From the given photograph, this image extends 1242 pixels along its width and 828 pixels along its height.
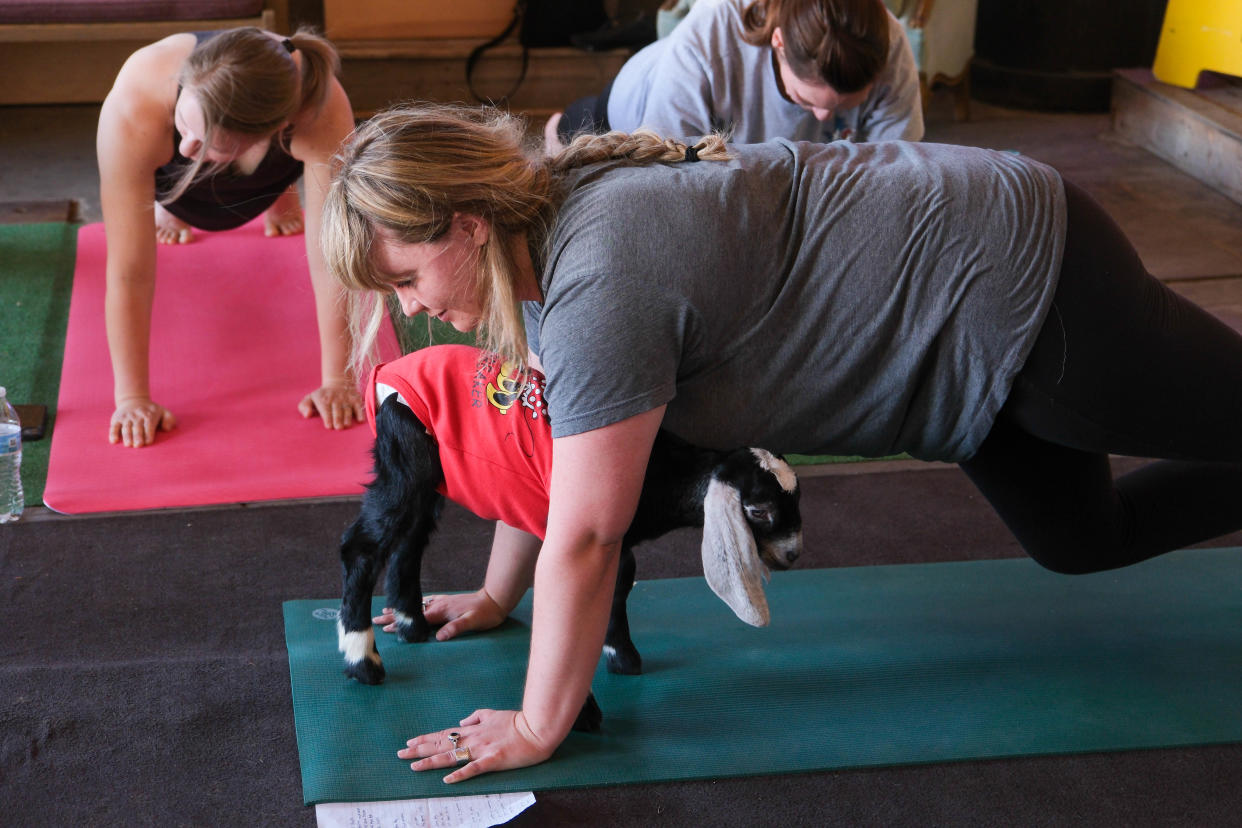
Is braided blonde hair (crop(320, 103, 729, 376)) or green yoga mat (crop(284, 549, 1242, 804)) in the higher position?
braided blonde hair (crop(320, 103, 729, 376))

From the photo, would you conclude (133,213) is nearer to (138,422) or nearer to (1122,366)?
(138,422)

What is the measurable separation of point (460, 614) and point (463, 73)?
3.79 metres

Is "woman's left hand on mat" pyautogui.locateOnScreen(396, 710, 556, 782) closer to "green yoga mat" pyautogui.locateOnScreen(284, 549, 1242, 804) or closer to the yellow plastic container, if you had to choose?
"green yoga mat" pyautogui.locateOnScreen(284, 549, 1242, 804)

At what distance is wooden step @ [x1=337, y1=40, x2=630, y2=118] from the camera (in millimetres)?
5176

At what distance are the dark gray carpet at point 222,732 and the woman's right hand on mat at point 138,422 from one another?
0.36 m

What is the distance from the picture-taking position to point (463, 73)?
527cm

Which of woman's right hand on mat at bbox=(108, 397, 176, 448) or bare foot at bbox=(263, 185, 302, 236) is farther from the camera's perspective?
bare foot at bbox=(263, 185, 302, 236)

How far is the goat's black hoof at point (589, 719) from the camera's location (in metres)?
1.75

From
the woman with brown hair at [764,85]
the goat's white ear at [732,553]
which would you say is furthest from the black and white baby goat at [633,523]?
the woman with brown hair at [764,85]

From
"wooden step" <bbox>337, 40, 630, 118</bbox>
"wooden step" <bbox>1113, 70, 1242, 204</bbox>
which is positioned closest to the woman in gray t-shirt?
"wooden step" <bbox>1113, 70, 1242, 204</bbox>

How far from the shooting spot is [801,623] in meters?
2.07

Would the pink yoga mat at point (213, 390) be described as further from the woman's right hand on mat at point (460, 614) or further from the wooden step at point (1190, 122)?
the wooden step at point (1190, 122)

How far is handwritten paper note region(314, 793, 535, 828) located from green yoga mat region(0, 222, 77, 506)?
119 cm

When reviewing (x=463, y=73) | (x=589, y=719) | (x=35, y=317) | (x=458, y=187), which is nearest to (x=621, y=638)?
(x=589, y=719)
